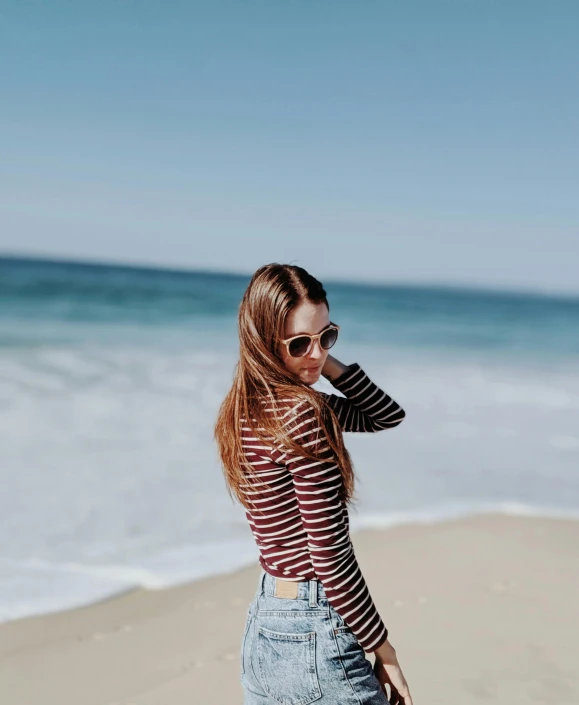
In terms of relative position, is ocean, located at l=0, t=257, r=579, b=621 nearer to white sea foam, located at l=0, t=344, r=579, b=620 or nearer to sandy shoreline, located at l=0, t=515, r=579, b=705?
white sea foam, located at l=0, t=344, r=579, b=620

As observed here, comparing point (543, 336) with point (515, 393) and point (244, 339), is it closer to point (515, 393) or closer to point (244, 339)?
point (515, 393)

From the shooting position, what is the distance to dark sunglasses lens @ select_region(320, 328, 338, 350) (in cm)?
191

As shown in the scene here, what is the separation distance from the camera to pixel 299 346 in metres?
1.88

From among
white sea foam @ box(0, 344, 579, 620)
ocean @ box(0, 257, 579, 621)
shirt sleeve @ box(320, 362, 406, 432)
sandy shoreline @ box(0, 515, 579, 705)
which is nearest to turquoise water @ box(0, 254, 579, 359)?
ocean @ box(0, 257, 579, 621)

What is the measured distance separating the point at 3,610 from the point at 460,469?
4876 millimetres

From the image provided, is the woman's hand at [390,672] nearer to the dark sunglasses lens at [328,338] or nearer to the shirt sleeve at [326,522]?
the shirt sleeve at [326,522]

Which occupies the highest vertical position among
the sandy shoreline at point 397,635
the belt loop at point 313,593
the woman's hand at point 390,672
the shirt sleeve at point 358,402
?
the shirt sleeve at point 358,402

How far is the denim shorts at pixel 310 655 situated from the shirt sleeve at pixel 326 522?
46 mm

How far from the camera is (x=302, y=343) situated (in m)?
1.88

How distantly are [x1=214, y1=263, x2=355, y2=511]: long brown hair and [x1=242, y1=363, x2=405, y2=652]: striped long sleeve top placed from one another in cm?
3

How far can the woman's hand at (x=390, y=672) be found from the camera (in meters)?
1.85

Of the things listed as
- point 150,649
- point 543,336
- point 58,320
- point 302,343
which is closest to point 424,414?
point 150,649

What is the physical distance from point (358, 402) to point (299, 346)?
0.29 m

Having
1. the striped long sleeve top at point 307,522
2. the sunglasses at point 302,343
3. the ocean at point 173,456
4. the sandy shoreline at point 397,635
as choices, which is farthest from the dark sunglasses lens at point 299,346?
the sandy shoreline at point 397,635
